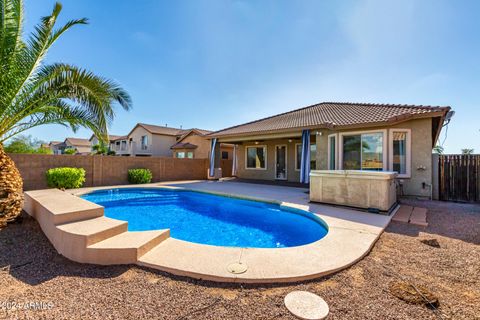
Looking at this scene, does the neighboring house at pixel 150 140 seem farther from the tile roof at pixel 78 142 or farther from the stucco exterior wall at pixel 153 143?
the tile roof at pixel 78 142

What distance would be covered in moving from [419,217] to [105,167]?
15119mm

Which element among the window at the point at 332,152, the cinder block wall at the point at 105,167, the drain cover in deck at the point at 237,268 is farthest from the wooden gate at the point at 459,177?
the cinder block wall at the point at 105,167

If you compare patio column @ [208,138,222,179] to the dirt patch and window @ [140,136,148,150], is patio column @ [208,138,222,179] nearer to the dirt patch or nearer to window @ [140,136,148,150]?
the dirt patch

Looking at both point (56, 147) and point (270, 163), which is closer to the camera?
point (270, 163)

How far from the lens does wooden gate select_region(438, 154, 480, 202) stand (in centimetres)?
801

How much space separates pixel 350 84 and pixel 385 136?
4161mm

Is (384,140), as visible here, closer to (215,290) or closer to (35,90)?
(215,290)

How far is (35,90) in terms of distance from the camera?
513cm

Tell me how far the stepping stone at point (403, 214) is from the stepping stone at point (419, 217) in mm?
114

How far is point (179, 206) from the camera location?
29.3 ft

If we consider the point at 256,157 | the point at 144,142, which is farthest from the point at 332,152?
the point at 144,142

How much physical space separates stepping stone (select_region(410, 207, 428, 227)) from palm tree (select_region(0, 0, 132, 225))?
910cm

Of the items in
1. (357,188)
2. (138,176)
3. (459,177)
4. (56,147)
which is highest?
(56,147)

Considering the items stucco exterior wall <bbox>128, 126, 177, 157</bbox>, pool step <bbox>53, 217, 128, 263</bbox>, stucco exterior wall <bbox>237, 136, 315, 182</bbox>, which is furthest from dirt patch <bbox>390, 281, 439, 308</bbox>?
stucco exterior wall <bbox>128, 126, 177, 157</bbox>
